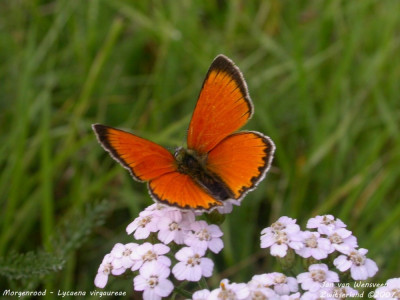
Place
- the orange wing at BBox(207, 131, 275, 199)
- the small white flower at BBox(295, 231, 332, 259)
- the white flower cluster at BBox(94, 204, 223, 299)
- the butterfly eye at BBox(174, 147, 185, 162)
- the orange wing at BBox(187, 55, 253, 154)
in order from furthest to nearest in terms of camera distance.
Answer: the butterfly eye at BBox(174, 147, 185, 162)
the orange wing at BBox(187, 55, 253, 154)
the orange wing at BBox(207, 131, 275, 199)
the small white flower at BBox(295, 231, 332, 259)
the white flower cluster at BBox(94, 204, 223, 299)

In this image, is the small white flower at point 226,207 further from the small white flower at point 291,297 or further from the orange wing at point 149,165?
the small white flower at point 291,297

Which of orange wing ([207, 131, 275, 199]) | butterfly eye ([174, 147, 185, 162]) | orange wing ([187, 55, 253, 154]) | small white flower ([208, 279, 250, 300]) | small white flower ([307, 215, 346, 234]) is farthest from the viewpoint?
butterfly eye ([174, 147, 185, 162])

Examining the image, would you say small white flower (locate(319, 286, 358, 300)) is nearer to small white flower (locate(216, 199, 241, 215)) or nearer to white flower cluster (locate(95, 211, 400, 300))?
white flower cluster (locate(95, 211, 400, 300))

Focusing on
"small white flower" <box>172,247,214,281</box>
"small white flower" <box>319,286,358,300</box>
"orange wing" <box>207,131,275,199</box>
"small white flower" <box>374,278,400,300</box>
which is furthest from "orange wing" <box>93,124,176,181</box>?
"small white flower" <box>374,278,400,300</box>

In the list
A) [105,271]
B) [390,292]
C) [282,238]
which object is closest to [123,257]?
[105,271]

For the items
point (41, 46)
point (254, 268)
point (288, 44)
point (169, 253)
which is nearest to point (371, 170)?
point (254, 268)

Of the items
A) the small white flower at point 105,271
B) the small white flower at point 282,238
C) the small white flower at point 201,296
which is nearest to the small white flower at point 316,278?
the small white flower at point 282,238
